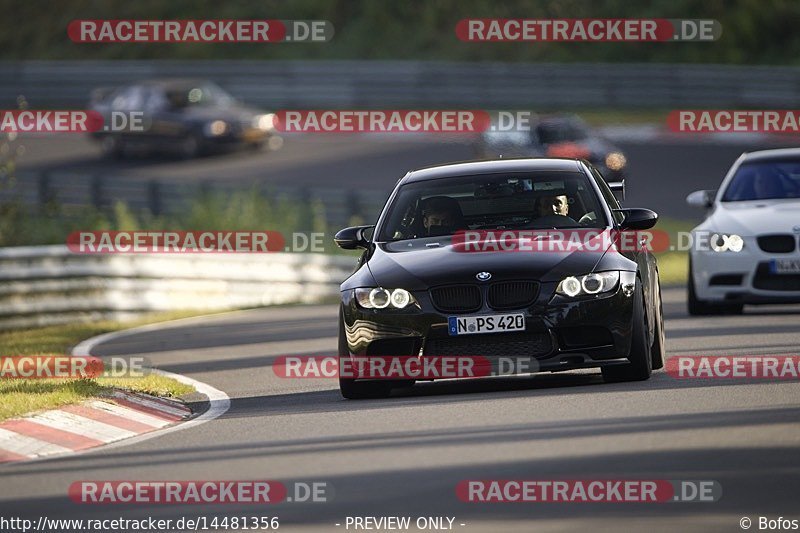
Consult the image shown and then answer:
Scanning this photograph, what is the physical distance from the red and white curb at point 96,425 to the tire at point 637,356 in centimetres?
258

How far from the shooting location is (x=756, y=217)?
17.3 metres

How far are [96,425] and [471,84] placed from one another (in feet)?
116

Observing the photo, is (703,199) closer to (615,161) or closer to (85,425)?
(85,425)

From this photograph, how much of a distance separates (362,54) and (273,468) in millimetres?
46444

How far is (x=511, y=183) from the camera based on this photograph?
12844 mm

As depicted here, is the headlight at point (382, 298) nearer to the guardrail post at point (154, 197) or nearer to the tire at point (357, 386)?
the tire at point (357, 386)

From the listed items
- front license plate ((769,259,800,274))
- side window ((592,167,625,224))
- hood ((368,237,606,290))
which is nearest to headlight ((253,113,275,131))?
→ front license plate ((769,259,800,274))

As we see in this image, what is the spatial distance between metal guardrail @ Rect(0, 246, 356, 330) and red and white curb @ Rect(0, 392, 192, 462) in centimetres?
1084

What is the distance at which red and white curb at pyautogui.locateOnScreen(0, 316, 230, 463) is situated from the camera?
10562 millimetres

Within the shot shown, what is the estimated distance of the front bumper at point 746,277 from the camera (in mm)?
17062

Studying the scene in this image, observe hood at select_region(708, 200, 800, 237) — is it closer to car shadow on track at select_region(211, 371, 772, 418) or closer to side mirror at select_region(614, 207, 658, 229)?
side mirror at select_region(614, 207, 658, 229)

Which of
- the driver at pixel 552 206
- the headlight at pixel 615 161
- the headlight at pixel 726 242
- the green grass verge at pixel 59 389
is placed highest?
the headlight at pixel 615 161

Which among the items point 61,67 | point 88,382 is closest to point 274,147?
point 61,67

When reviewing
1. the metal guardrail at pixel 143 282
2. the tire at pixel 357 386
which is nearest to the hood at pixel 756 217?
the tire at pixel 357 386
